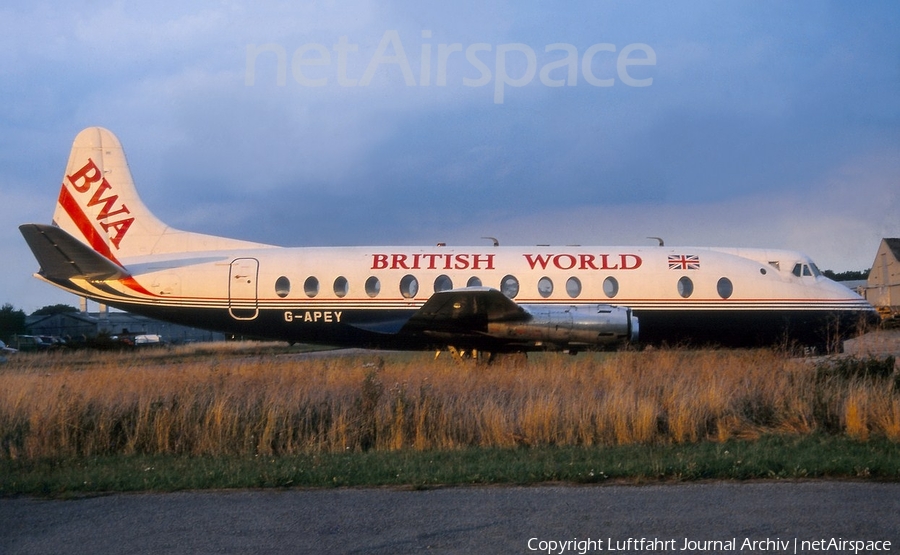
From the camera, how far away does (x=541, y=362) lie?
17359 mm

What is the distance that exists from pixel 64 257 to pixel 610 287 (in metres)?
12.1

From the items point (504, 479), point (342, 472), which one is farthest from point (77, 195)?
point (504, 479)

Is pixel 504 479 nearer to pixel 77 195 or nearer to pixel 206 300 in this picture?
pixel 206 300

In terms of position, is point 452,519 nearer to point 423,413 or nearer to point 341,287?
point 423,413

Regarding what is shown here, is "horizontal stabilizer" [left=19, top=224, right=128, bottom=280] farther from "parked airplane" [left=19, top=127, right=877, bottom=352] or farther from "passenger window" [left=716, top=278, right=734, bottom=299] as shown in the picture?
"passenger window" [left=716, top=278, right=734, bottom=299]

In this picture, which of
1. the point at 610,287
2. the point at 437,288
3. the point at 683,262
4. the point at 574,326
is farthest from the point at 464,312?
the point at 683,262

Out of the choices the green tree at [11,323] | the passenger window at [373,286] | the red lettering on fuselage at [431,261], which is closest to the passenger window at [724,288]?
the red lettering on fuselage at [431,261]

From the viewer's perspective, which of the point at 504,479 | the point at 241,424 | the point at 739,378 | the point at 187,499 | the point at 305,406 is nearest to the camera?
the point at 187,499

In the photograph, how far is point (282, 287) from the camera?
17719mm

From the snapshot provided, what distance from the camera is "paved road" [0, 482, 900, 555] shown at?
532 cm

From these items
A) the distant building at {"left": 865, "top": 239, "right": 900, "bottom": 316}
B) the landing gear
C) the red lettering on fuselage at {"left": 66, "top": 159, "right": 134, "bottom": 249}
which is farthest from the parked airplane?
the distant building at {"left": 865, "top": 239, "right": 900, "bottom": 316}

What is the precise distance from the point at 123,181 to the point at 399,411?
42.8 feet

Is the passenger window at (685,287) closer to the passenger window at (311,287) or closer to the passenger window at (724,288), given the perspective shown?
the passenger window at (724,288)

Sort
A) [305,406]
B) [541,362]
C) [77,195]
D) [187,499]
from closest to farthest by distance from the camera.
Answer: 1. [187,499]
2. [305,406]
3. [541,362]
4. [77,195]
